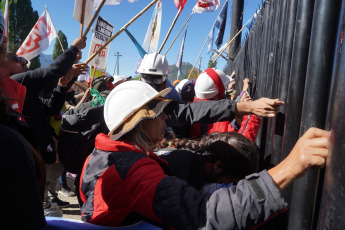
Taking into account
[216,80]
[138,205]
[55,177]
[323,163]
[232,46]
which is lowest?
[55,177]

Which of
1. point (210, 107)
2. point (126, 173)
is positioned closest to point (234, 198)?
point (126, 173)

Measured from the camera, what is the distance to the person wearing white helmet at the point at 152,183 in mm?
932

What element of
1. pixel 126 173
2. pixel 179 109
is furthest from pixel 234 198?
pixel 179 109

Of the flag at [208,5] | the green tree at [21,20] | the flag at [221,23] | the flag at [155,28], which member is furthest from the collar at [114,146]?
the green tree at [21,20]

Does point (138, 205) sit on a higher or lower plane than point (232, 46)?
lower

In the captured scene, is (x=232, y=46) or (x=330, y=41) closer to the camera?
(x=330, y=41)

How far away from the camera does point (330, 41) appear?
966mm

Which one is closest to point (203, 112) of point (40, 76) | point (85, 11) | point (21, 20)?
point (40, 76)

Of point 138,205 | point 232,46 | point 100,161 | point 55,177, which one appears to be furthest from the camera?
point 232,46

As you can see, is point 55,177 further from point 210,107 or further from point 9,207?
point 9,207

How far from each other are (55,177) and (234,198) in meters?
3.68

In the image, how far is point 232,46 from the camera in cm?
920

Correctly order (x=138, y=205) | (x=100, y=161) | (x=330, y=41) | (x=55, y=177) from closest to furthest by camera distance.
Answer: (x=330, y=41) → (x=138, y=205) → (x=100, y=161) → (x=55, y=177)

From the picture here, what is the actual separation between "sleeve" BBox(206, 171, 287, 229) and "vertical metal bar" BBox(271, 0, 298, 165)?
1.87 ft
